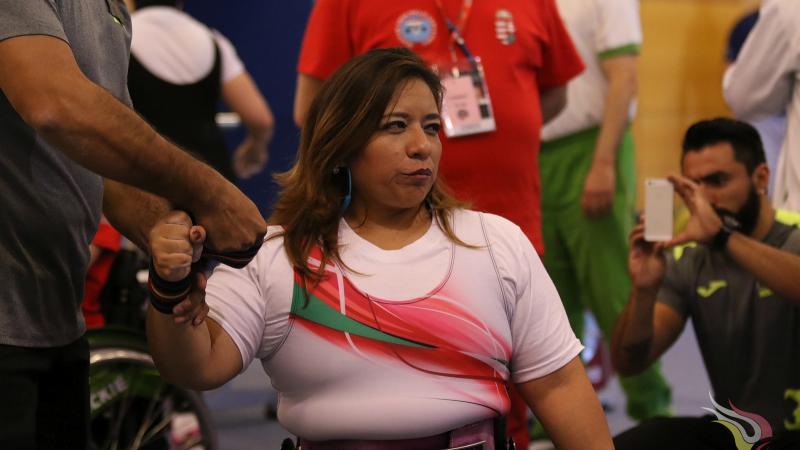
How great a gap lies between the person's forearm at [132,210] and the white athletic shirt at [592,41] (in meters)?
2.09

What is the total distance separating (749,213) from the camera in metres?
2.78

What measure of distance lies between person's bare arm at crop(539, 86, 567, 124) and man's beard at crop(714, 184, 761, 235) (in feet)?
1.98

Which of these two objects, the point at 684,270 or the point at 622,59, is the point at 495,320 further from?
the point at 622,59

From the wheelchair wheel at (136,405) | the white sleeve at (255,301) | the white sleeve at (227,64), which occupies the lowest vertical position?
the wheelchair wheel at (136,405)

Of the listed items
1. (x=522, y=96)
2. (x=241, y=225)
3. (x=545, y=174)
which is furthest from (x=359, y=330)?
(x=545, y=174)

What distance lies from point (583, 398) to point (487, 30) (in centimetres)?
122

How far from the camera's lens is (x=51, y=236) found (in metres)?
1.74

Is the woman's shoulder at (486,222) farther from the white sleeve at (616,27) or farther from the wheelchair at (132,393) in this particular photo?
the white sleeve at (616,27)

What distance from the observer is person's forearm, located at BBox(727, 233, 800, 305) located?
2600 mm

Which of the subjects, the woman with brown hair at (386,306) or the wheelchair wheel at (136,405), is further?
the wheelchair wheel at (136,405)

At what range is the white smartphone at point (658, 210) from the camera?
2.63 meters

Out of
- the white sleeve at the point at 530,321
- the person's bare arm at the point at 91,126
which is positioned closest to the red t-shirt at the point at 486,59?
the white sleeve at the point at 530,321

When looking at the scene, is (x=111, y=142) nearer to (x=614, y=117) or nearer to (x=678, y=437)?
(x=678, y=437)

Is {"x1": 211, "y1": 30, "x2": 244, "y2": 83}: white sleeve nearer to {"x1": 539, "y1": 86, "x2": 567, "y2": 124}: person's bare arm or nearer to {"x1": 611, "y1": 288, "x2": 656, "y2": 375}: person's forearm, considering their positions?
{"x1": 539, "y1": 86, "x2": 567, "y2": 124}: person's bare arm
